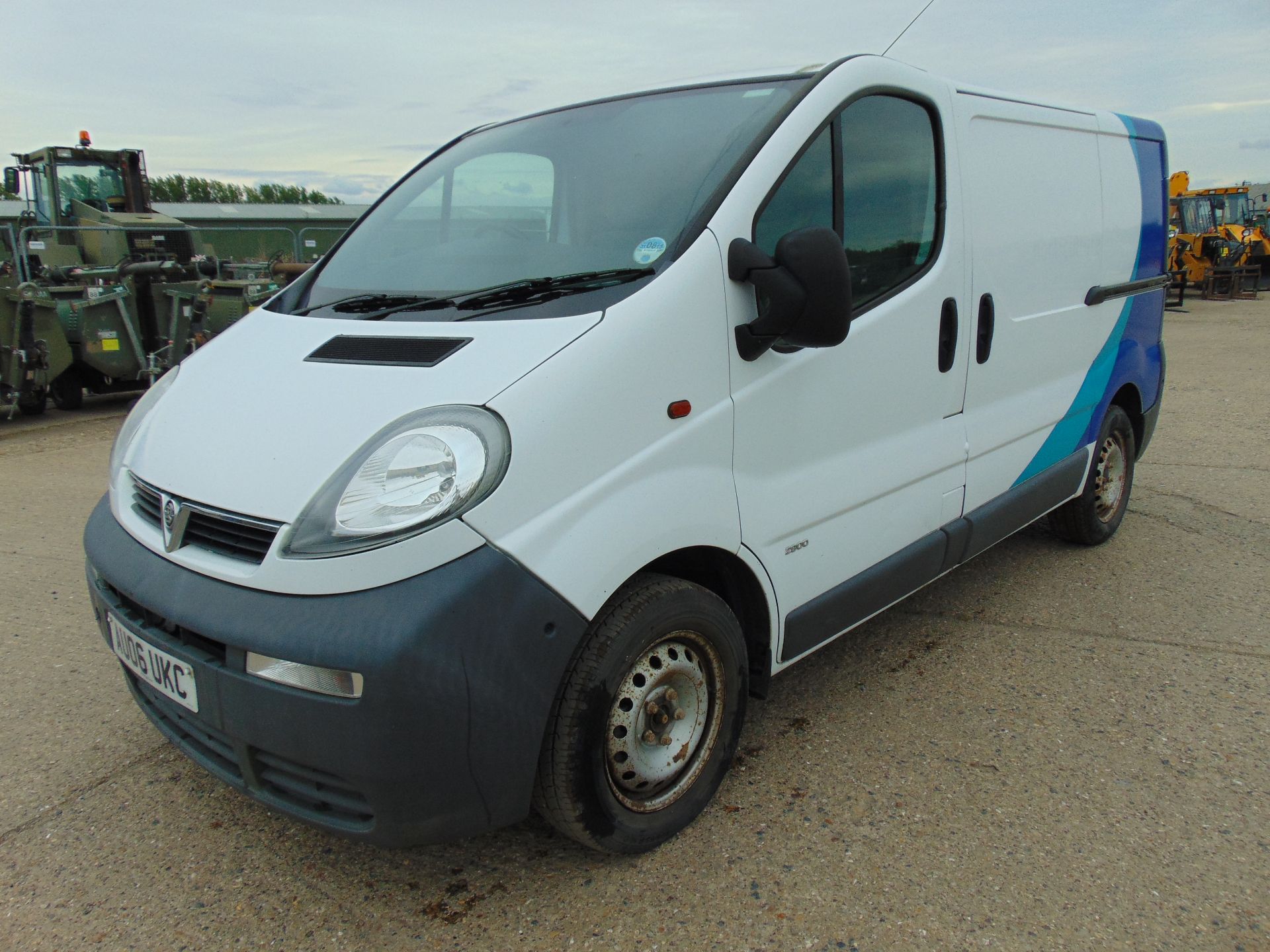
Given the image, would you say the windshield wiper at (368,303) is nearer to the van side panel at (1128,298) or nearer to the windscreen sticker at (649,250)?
the windscreen sticker at (649,250)

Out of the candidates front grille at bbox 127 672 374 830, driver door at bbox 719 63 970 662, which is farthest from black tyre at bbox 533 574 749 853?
front grille at bbox 127 672 374 830

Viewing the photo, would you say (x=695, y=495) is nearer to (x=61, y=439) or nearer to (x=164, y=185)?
(x=61, y=439)

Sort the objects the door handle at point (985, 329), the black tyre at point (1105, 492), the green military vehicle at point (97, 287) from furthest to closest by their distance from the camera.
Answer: the green military vehicle at point (97, 287) → the black tyre at point (1105, 492) → the door handle at point (985, 329)

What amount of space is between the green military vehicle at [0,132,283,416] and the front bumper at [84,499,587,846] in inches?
324

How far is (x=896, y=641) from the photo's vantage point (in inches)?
142

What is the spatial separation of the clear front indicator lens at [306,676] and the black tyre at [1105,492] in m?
3.59

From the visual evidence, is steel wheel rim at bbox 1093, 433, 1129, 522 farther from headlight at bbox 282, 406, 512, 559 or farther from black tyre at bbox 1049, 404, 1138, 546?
headlight at bbox 282, 406, 512, 559

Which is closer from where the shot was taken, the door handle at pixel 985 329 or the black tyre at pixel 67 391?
the door handle at pixel 985 329

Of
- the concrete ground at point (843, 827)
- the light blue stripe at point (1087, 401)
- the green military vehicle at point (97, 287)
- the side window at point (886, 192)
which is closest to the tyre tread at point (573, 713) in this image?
the concrete ground at point (843, 827)

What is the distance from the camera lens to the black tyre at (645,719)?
2.06 m

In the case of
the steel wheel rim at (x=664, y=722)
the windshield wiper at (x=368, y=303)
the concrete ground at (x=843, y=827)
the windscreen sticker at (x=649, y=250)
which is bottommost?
the concrete ground at (x=843, y=827)

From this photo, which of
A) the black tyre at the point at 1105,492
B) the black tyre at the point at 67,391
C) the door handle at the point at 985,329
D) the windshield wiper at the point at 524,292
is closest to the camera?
the windshield wiper at the point at 524,292

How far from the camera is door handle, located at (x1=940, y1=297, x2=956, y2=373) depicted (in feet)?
9.74

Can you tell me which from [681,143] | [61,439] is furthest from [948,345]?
[61,439]
